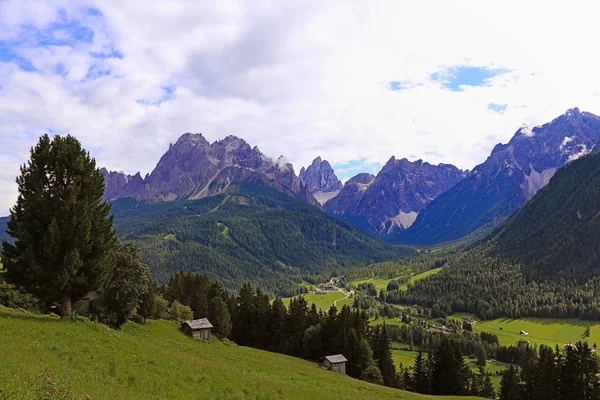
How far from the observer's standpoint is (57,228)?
35375 millimetres

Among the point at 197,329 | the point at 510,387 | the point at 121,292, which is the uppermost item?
the point at 121,292

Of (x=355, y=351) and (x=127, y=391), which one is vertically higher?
(x=127, y=391)

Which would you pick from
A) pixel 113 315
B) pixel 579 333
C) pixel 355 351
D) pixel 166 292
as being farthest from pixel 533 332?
pixel 113 315

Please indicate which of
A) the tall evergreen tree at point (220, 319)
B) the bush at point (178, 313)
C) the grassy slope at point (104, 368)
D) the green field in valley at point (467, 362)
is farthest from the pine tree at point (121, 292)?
the green field in valley at point (467, 362)

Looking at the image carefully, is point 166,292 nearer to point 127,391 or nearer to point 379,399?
point 379,399

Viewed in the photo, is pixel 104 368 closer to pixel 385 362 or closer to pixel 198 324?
pixel 198 324

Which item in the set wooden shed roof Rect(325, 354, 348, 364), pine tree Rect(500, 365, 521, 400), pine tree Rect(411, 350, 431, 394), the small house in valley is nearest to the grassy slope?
wooden shed roof Rect(325, 354, 348, 364)

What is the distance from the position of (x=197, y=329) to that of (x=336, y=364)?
29936mm

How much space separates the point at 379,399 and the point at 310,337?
172ft

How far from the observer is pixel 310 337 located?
3767 inches

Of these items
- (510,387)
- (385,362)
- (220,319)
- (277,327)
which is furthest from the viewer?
(277,327)

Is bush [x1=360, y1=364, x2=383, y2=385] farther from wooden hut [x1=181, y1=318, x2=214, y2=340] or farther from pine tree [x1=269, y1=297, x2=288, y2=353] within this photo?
wooden hut [x1=181, y1=318, x2=214, y2=340]

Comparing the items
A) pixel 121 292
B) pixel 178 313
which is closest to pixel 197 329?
pixel 178 313

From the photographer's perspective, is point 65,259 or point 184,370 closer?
point 184,370
